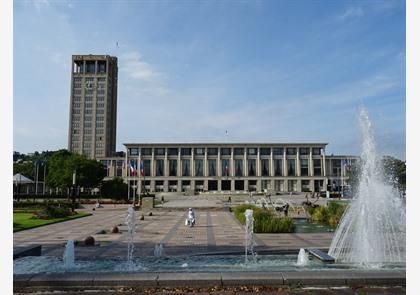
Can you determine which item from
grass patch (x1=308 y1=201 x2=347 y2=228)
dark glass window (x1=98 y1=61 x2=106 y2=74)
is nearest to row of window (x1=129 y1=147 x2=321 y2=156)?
dark glass window (x1=98 y1=61 x2=106 y2=74)

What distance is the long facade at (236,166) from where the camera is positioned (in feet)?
382

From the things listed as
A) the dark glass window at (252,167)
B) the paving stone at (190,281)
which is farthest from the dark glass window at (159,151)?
the paving stone at (190,281)

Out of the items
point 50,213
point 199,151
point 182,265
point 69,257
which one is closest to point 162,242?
point 182,265

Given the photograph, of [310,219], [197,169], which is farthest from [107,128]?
[310,219]

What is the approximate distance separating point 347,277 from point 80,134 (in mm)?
145249

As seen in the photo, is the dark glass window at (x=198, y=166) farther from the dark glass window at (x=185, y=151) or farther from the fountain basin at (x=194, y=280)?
the fountain basin at (x=194, y=280)

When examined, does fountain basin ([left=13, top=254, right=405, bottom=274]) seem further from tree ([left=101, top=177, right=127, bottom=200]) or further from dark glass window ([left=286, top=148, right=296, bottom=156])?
dark glass window ([left=286, top=148, right=296, bottom=156])

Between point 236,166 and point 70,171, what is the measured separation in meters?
60.8

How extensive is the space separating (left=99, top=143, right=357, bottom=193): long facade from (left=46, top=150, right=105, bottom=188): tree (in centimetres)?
4163

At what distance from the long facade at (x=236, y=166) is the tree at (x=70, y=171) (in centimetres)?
4163

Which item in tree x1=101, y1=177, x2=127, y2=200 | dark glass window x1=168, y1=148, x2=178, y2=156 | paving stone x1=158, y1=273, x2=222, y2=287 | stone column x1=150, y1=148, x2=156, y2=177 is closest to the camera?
paving stone x1=158, y1=273, x2=222, y2=287

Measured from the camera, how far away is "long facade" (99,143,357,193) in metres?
117

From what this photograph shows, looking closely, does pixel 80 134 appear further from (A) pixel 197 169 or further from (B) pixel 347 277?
(B) pixel 347 277
